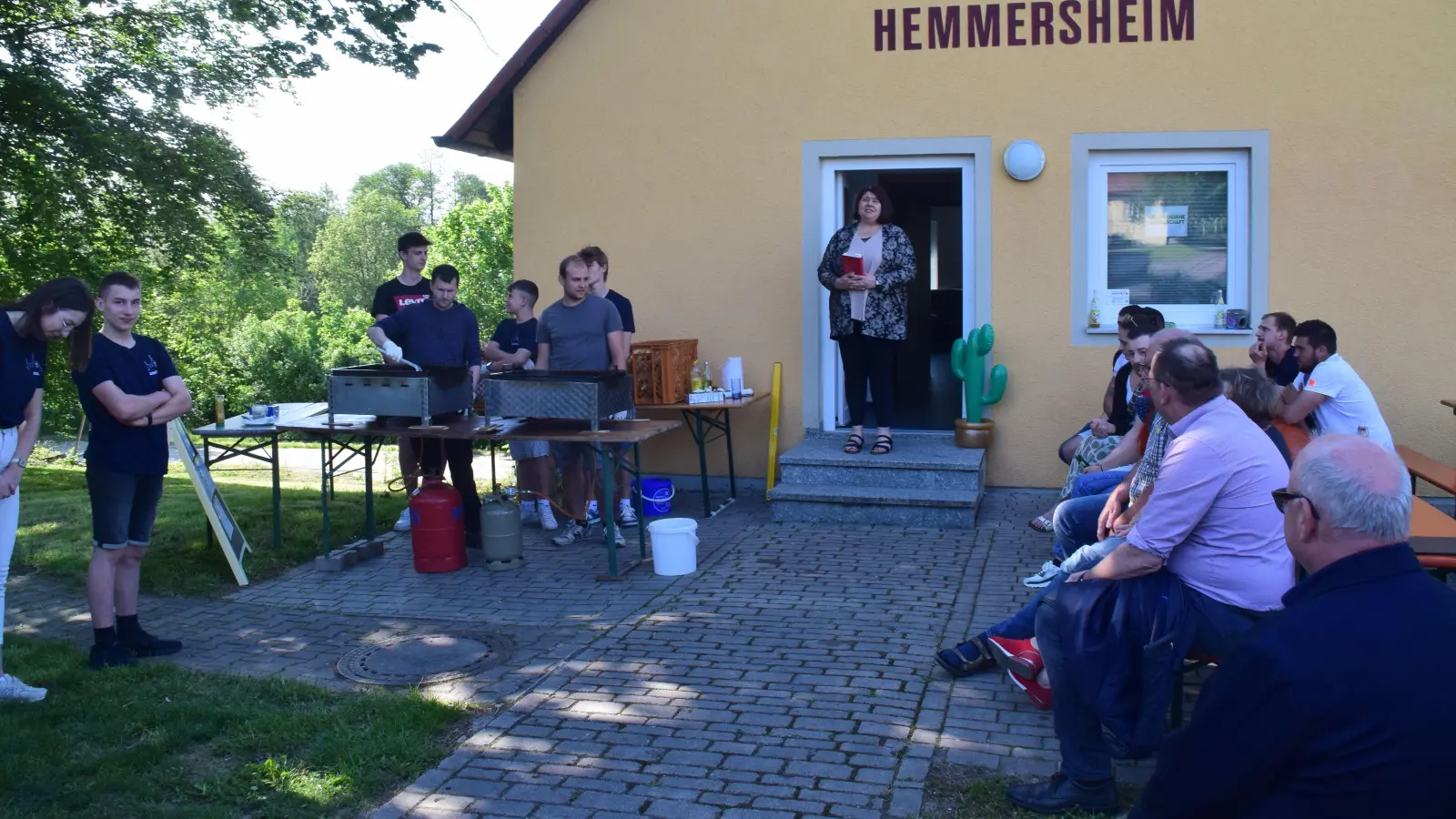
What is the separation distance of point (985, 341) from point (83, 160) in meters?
8.35

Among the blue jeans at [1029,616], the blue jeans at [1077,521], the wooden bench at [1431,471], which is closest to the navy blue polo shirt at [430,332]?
the blue jeans at [1077,521]

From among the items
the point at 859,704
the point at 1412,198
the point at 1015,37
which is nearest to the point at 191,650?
the point at 859,704

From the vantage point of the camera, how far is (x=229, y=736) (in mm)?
4453

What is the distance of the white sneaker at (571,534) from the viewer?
791cm

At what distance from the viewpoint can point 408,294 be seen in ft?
27.5

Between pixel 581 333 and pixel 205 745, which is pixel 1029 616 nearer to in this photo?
pixel 205 745

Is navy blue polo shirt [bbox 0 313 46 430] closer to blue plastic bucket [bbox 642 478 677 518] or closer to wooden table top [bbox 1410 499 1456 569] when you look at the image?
blue plastic bucket [bbox 642 478 677 518]

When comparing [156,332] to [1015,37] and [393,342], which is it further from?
[1015,37]

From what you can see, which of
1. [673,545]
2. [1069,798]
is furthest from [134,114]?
[1069,798]

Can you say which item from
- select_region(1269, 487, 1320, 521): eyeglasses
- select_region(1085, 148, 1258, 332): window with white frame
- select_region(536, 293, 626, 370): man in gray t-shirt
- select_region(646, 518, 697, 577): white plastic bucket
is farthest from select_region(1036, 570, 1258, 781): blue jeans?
select_region(1085, 148, 1258, 332): window with white frame

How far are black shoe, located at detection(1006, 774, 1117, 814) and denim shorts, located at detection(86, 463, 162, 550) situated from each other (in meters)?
4.00

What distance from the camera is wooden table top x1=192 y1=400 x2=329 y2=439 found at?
7641mm

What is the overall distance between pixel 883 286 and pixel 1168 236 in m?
2.25

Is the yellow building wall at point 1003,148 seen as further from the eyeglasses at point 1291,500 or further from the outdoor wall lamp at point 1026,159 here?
the eyeglasses at point 1291,500
